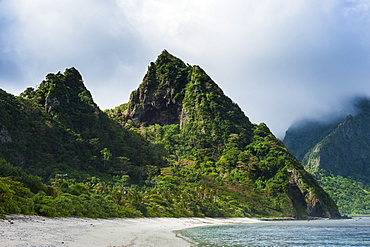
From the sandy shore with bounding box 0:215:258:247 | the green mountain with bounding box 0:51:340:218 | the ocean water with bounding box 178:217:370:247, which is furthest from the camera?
the green mountain with bounding box 0:51:340:218

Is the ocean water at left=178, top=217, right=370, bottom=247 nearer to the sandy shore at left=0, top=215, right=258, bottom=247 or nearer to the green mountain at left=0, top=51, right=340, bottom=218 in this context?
the sandy shore at left=0, top=215, right=258, bottom=247

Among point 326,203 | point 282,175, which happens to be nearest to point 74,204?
point 282,175

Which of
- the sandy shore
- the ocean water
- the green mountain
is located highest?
the green mountain

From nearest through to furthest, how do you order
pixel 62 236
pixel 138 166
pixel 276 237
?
1. pixel 62 236
2. pixel 276 237
3. pixel 138 166

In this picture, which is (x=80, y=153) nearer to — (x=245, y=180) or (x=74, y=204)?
(x=245, y=180)

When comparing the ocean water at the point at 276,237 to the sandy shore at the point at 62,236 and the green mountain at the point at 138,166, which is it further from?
the green mountain at the point at 138,166

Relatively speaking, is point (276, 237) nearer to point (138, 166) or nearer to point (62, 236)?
point (62, 236)

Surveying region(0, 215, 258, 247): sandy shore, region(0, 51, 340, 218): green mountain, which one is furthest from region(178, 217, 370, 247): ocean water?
region(0, 51, 340, 218): green mountain

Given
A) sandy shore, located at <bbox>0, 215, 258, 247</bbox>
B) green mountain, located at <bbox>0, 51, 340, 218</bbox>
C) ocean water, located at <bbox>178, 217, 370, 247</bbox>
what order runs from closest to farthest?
sandy shore, located at <bbox>0, 215, 258, 247</bbox> < ocean water, located at <bbox>178, 217, 370, 247</bbox> < green mountain, located at <bbox>0, 51, 340, 218</bbox>

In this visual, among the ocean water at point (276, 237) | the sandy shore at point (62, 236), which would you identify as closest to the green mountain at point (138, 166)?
the ocean water at point (276, 237)

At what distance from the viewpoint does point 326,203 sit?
171 meters

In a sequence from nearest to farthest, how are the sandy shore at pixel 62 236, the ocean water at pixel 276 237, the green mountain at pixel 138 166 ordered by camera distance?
the sandy shore at pixel 62 236
the ocean water at pixel 276 237
the green mountain at pixel 138 166

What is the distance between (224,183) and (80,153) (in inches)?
3083

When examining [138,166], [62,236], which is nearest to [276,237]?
[62,236]
